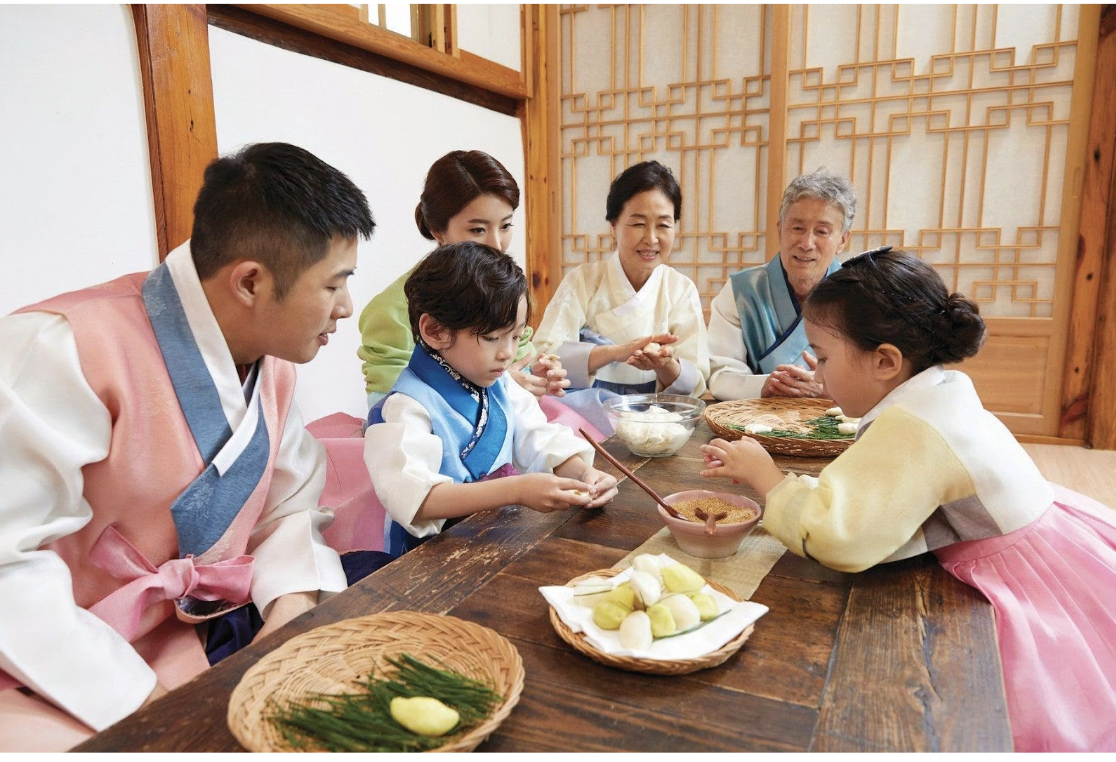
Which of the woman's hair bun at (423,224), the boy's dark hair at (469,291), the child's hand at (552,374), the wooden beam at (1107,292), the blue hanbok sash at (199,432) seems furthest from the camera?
the wooden beam at (1107,292)

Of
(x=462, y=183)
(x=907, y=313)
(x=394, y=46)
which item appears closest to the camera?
(x=907, y=313)

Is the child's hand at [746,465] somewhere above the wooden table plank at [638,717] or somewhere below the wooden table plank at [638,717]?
above

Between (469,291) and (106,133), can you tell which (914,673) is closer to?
(469,291)

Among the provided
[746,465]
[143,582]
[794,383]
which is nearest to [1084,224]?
[794,383]

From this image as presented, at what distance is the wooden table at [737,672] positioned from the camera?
787mm

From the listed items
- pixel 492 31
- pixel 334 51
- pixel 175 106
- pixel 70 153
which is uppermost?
pixel 492 31

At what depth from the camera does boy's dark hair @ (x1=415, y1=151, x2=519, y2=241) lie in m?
2.59

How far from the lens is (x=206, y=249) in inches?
56.3

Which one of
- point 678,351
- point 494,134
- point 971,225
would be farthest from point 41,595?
point 971,225

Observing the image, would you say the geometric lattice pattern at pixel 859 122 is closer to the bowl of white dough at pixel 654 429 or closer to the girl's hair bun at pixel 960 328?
the bowl of white dough at pixel 654 429

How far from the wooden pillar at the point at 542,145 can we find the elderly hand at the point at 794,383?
10.5 feet

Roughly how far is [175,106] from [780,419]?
265 centimetres

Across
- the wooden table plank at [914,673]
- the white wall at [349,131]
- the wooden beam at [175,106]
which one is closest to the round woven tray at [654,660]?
the wooden table plank at [914,673]

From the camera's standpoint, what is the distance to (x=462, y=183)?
2.59m
